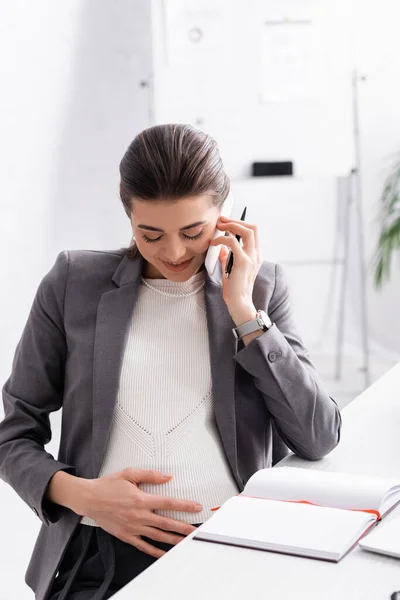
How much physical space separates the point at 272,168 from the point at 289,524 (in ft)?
9.47

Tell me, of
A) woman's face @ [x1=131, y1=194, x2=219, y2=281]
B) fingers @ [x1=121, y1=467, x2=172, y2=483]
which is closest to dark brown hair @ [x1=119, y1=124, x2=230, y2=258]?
woman's face @ [x1=131, y1=194, x2=219, y2=281]

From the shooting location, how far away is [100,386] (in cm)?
133

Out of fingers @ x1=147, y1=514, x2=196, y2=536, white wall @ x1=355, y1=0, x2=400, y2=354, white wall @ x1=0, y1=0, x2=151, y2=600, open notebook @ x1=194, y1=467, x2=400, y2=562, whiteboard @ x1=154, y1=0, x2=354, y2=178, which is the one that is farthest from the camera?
white wall @ x1=355, y1=0, x2=400, y2=354

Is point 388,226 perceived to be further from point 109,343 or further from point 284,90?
point 109,343

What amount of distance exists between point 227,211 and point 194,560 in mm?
660

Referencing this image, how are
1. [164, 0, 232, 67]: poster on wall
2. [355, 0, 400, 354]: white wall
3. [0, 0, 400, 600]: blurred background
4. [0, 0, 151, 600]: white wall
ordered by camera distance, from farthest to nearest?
[355, 0, 400, 354]: white wall → [164, 0, 232, 67]: poster on wall → [0, 0, 400, 600]: blurred background → [0, 0, 151, 600]: white wall

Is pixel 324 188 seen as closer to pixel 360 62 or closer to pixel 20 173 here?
pixel 360 62

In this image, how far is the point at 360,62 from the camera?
4.05m

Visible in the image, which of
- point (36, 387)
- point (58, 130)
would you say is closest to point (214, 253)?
point (36, 387)

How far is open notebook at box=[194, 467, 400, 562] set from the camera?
98 cm

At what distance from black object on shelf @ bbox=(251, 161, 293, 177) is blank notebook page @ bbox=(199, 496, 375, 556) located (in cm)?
280

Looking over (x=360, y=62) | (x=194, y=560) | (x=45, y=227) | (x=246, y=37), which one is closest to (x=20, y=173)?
(x=45, y=227)

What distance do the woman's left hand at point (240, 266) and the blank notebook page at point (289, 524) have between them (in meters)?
0.34

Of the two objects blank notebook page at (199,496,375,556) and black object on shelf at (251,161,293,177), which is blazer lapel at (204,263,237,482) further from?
black object on shelf at (251,161,293,177)
